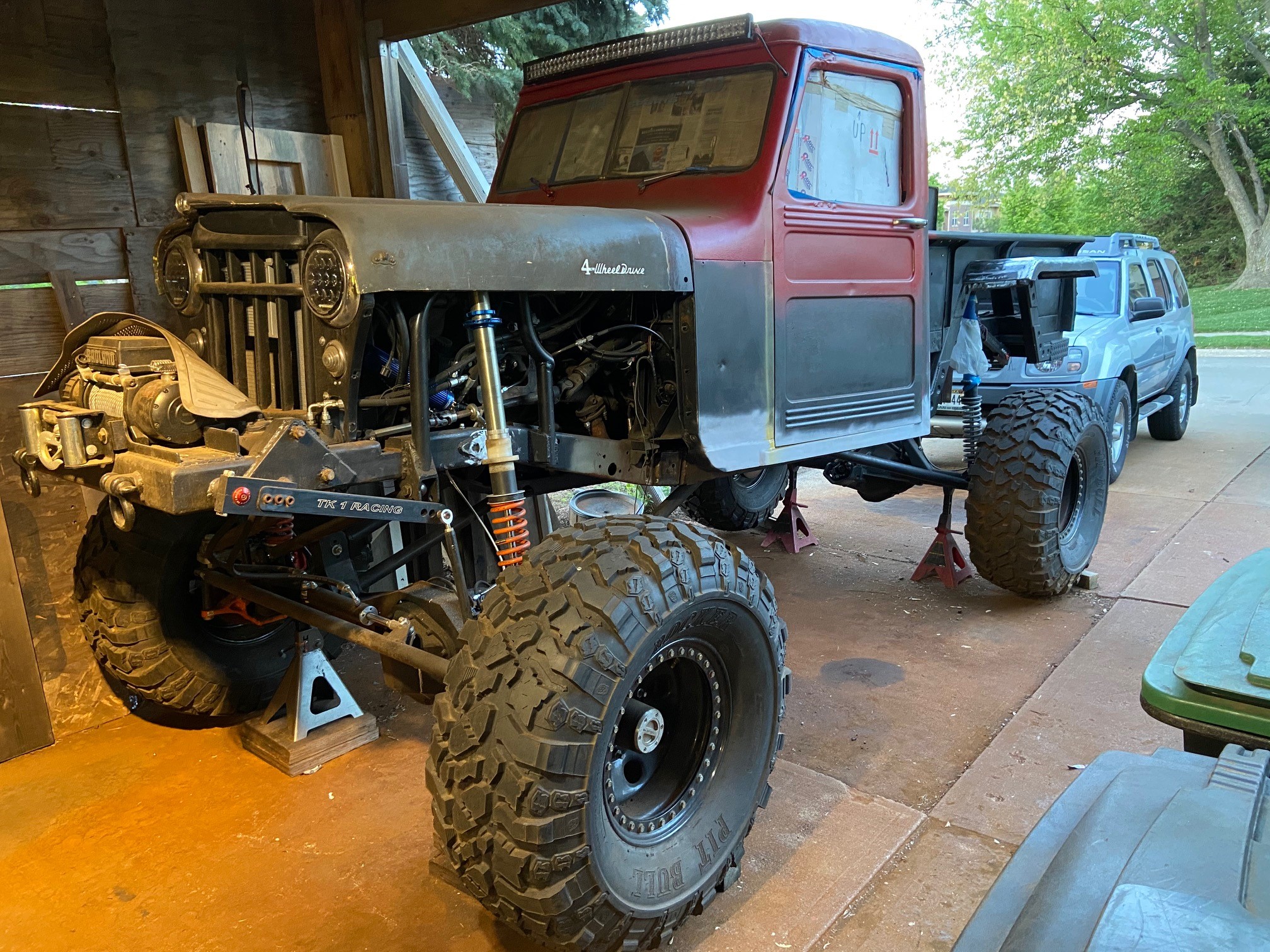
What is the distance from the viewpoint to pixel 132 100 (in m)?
4.12

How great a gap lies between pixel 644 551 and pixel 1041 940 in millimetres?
1421

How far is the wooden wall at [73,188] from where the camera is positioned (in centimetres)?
378

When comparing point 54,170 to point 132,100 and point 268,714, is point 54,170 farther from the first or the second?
point 268,714

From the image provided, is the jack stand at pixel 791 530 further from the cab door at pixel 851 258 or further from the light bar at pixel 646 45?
the light bar at pixel 646 45

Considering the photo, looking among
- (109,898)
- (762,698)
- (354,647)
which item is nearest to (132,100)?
(354,647)

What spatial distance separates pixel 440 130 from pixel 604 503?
8.02ft

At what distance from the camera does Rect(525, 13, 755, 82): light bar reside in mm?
3463

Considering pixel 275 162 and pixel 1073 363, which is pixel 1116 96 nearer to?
pixel 1073 363

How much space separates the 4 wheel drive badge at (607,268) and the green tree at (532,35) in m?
5.26

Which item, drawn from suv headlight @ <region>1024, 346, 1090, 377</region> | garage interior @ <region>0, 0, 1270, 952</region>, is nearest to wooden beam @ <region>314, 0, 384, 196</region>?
garage interior @ <region>0, 0, 1270, 952</region>

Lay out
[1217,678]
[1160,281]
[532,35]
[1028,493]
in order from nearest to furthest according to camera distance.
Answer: [1217,678]
[1028,493]
[532,35]
[1160,281]

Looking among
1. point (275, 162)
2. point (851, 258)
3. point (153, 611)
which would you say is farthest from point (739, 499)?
point (153, 611)

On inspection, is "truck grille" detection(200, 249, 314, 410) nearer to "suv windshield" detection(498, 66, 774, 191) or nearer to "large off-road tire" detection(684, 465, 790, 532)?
"suv windshield" detection(498, 66, 774, 191)

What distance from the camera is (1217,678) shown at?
4.91 feet
